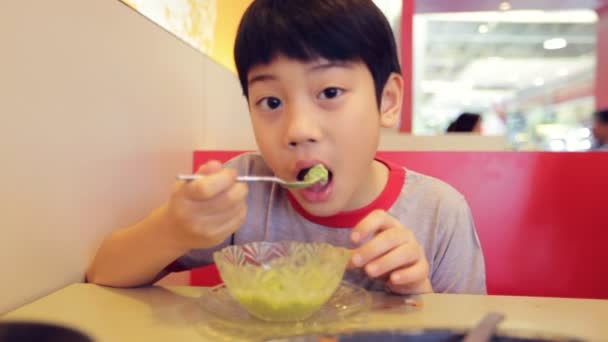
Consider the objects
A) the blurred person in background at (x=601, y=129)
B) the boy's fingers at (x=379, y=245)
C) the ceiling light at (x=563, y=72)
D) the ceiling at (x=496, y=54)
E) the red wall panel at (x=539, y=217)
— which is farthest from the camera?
the ceiling light at (x=563, y=72)

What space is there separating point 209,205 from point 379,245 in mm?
217

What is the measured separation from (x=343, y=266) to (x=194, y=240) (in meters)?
0.18

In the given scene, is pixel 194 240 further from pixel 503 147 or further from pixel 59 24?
pixel 503 147

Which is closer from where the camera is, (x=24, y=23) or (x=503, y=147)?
(x=24, y=23)

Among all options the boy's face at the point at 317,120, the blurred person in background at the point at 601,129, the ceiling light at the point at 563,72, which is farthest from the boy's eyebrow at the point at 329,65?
the ceiling light at the point at 563,72

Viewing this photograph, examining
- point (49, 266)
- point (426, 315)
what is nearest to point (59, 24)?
point (49, 266)

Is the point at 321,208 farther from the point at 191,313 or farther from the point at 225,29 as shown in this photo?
the point at 225,29

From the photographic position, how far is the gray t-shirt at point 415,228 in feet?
2.70

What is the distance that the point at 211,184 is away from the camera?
0.50 m

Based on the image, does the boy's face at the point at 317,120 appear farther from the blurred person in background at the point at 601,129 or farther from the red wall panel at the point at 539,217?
the blurred person in background at the point at 601,129

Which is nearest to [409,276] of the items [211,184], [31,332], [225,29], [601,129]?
[211,184]

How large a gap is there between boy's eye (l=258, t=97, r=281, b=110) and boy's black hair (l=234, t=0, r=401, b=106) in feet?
0.18

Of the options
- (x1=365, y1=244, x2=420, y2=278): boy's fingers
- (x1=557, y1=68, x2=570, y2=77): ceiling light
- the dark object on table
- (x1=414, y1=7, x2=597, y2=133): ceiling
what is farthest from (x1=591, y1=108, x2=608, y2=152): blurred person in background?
(x1=557, y1=68, x2=570, y2=77): ceiling light

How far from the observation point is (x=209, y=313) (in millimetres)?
572
